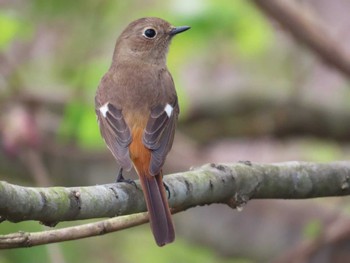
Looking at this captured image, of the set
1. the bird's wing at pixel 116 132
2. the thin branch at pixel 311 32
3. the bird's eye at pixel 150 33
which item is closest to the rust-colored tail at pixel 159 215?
the bird's wing at pixel 116 132

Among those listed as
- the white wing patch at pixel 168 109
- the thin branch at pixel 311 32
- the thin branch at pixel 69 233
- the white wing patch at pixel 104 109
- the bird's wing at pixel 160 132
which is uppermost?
the thin branch at pixel 311 32

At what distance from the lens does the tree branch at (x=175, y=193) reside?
8.80 ft

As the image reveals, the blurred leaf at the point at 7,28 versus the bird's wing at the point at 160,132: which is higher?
the blurred leaf at the point at 7,28

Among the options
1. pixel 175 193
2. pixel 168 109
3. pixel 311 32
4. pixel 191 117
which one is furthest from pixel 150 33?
pixel 191 117

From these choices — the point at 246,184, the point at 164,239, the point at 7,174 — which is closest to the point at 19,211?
the point at 164,239

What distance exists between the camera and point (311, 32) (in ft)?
18.8

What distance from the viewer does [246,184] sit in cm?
354

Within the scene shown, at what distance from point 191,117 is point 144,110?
9.08 ft

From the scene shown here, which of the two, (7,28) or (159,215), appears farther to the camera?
(7,28)

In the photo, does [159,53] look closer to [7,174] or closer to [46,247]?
[46,247]

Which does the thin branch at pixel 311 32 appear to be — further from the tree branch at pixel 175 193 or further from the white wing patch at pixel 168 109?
the tree branch at pixel 175 193

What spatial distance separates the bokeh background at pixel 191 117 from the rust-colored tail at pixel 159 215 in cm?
153

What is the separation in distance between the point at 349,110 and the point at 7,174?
2.40 metres

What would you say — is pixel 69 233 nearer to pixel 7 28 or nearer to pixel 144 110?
pixel 144 110
